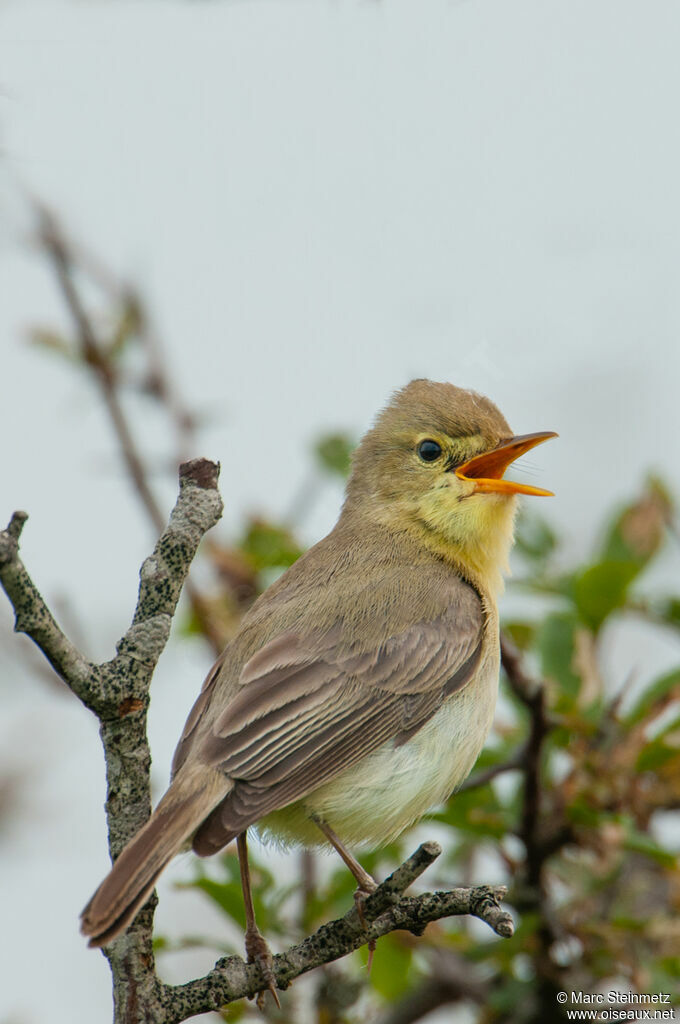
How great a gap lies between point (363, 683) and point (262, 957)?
3.22 ft

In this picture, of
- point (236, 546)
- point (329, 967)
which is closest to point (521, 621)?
point (236, 546)

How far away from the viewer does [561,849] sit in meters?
4.21

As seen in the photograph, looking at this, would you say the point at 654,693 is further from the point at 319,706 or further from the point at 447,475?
the point at 319,706

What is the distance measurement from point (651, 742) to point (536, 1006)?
105 cm

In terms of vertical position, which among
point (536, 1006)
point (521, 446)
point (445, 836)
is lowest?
point (536, 1006)

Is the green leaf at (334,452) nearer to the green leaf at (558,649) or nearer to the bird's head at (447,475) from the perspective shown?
the bird's head at (447,475)

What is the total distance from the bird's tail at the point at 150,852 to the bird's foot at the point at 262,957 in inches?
14.2

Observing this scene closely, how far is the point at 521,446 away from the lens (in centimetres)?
455

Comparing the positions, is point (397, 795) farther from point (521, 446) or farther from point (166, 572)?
point (521, 446)

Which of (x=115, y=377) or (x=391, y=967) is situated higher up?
(x=115, y=377)

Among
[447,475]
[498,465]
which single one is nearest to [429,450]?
[447,475]

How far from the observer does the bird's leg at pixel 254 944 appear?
113 inches

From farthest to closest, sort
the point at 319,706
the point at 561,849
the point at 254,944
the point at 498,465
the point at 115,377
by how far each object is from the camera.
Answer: the point at 115,377
the point at 498,465
the point at 561,849
the point at 319,706
the point at 254,944

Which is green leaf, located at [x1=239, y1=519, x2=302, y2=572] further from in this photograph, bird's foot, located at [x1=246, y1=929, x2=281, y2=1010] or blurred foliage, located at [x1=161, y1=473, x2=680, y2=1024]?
bird's foot, located at [x1=246, y1=929, x2=281, y2=1010]
